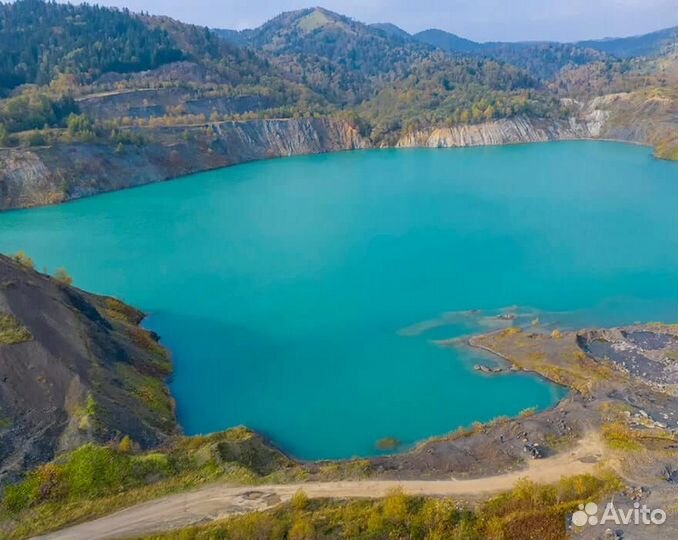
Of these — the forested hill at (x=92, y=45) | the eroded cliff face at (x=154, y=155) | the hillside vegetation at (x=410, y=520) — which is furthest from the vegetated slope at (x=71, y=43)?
the hillside vegetation at (x=410, y=520)

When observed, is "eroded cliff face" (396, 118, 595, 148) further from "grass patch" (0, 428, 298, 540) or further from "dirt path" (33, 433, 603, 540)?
"grass patch" (0, 428, 298, 540)

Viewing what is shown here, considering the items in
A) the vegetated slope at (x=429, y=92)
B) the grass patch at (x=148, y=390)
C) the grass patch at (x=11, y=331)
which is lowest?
the grass patch at (x=148, y=390)

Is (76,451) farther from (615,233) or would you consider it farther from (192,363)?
(615,233)

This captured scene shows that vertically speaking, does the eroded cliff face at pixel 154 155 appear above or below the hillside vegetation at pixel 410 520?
above

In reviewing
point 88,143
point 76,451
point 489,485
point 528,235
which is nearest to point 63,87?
point 88,143

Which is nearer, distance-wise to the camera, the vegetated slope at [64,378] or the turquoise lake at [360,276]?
the vegetated slope at [64,378]

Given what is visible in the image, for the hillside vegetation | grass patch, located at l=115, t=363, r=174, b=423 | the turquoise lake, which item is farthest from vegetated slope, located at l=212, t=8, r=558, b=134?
the hillside vegetation

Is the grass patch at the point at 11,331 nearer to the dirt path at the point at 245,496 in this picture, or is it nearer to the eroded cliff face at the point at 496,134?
the dirt path at the point at 245,496
